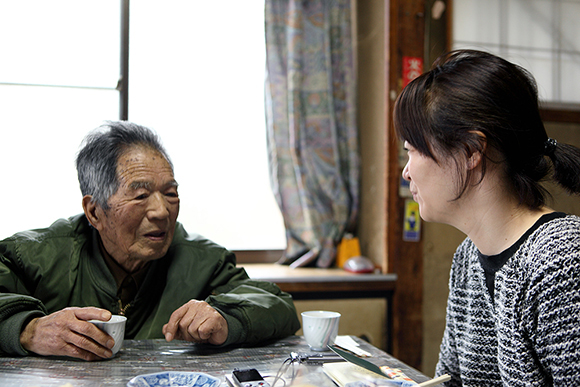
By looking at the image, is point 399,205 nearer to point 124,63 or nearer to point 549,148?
point 549,148

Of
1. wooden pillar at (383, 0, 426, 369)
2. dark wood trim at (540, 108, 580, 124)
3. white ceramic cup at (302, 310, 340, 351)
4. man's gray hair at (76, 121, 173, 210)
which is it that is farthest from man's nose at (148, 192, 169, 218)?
dark wood trim at (540, 108, 580, 124)

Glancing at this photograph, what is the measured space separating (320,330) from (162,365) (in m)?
0.37

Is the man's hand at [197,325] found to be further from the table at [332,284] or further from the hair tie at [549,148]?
the table at [332,284]

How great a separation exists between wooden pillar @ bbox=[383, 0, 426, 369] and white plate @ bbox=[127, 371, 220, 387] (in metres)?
1.68

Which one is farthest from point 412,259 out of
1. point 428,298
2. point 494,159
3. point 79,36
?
point 79,36

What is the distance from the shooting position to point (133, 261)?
1485 millimetres

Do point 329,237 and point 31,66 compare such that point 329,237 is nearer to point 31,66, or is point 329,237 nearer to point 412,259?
point 412,259

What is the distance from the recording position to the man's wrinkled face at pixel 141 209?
1.40 m

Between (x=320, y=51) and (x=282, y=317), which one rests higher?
(x=320, y=51)

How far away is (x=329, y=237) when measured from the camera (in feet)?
8.65

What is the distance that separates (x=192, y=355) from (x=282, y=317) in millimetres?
294

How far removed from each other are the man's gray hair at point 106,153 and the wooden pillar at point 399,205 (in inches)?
51.7

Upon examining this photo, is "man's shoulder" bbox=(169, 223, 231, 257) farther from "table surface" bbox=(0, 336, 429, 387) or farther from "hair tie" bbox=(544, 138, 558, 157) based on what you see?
"hair tie" bbox=(544, 138, 558, 157)

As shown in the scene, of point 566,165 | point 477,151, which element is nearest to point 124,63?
point 477,151
